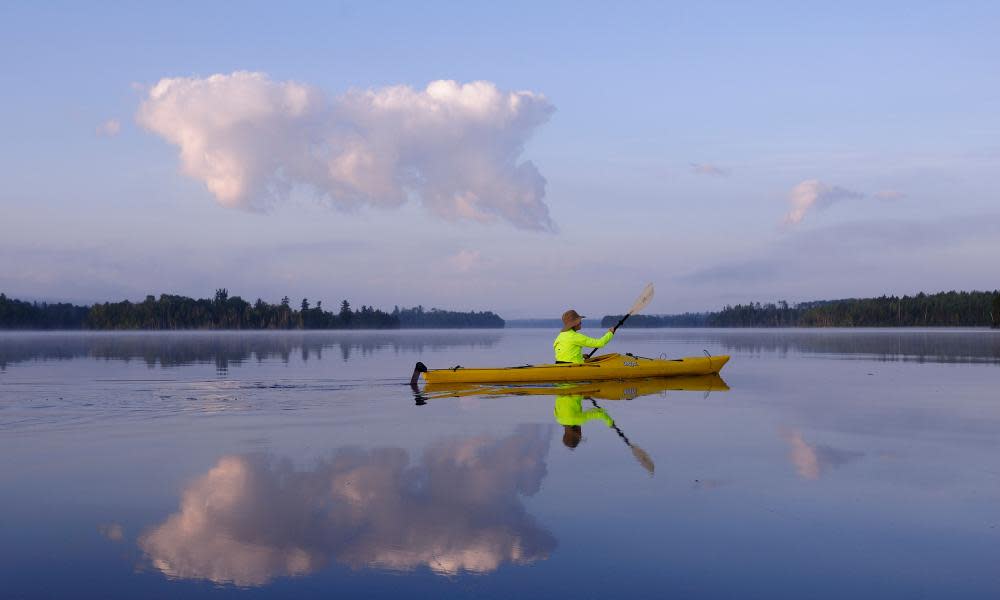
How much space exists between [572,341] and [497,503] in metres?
13.6

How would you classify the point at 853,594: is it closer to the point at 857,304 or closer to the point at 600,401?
the point at 600,401

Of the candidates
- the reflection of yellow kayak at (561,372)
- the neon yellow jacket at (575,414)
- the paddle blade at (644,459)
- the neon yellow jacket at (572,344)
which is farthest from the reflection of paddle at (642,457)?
the neon yellow jacket at (572,344)

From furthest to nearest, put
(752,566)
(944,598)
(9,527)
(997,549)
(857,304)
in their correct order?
(857,304)
(9,527)
(997,549)
(752,566)
(944,598)

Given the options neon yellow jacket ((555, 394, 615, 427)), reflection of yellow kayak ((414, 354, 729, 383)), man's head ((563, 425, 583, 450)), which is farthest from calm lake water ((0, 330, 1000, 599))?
reflection of yellow kayak ((414, 354, 729, 383))

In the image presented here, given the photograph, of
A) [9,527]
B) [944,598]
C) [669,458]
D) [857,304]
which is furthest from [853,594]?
[857,304]

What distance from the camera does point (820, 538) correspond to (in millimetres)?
6586

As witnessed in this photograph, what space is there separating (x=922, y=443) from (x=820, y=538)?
602cm

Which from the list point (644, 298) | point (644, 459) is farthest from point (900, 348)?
point (644, 459)

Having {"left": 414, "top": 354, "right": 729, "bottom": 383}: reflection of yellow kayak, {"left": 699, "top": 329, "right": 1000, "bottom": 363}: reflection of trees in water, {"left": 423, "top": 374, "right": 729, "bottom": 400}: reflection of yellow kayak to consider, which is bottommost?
{"left": 423, "top": 374, "right": 729, "bottom": 400}: reflection of yellow kayak

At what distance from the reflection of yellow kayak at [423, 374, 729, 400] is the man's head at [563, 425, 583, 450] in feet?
16.5

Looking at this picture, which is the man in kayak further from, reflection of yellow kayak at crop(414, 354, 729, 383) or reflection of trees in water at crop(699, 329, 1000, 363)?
reflection of trees in water at crop(699, 329, 1000, 363)

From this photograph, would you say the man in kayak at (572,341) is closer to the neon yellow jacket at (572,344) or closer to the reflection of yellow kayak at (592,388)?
the neon yellow jacket at (572,344)

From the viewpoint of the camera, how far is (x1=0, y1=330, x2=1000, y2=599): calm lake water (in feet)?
18.5

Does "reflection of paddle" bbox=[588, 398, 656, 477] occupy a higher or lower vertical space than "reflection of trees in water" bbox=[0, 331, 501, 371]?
lower
